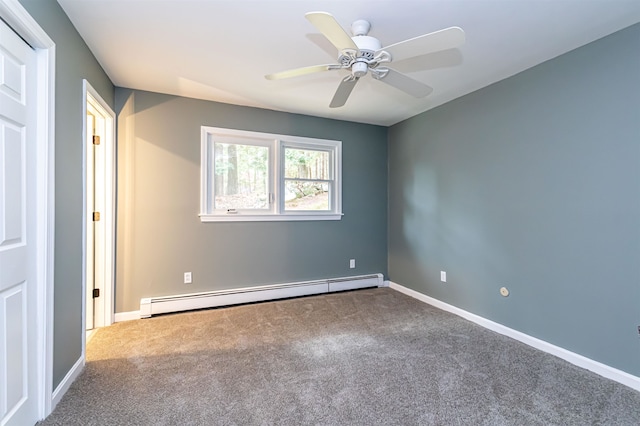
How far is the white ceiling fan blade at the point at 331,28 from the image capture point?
1.37m

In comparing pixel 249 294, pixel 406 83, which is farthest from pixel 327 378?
pixel 406 83

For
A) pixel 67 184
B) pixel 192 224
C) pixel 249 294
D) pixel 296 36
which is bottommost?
pixel 249 294

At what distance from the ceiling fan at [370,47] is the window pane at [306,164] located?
184 cm

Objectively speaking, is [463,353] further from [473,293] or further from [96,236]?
[96,236]

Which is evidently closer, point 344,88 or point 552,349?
point 344,88

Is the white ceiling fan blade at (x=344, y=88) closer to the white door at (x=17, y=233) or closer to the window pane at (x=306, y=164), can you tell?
the window pane at (x=306, y=164)

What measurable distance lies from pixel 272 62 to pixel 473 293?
3032 mm

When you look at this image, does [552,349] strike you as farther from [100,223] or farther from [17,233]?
[100,223]

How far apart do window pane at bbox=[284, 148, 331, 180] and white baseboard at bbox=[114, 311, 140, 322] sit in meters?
2.30

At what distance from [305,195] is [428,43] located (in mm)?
2631

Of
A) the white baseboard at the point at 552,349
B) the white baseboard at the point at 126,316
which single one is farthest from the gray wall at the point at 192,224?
the white baseboard at the point at 552,349

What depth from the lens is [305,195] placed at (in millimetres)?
4023

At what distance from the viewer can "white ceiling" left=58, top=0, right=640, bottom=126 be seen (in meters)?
1.81

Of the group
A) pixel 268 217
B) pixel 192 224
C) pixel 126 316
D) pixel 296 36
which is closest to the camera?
pixel 296 36
